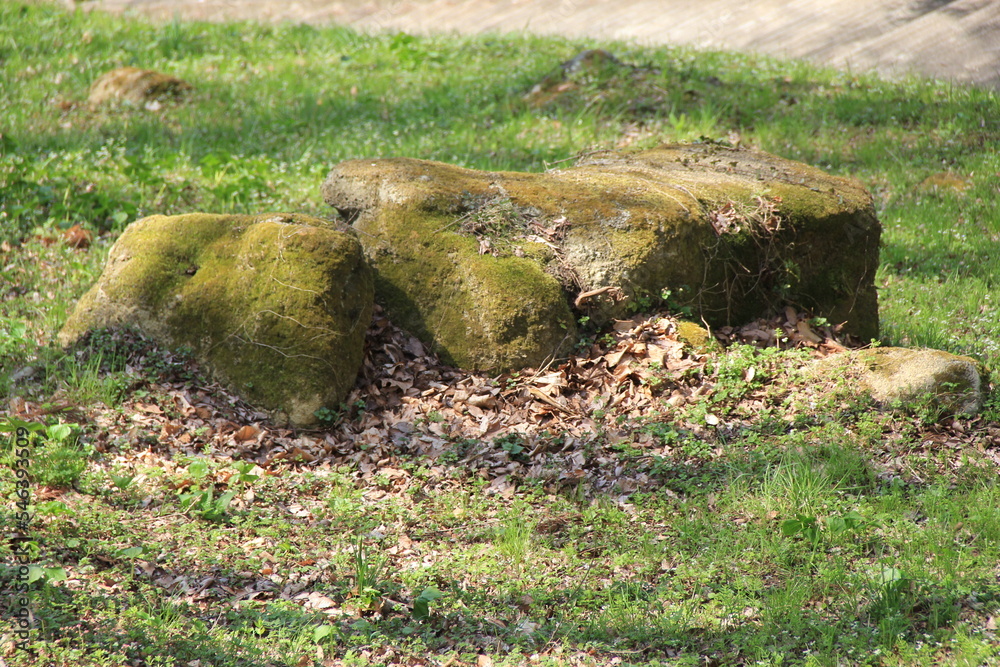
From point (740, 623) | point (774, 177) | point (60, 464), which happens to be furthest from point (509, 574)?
point (774, 177)

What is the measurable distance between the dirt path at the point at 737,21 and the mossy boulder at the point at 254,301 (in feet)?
31.9

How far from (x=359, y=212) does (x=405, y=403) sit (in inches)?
64.7

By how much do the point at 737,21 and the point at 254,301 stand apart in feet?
37.8

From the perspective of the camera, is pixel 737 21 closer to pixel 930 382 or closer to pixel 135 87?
pixel 135 87

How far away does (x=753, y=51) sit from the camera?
12906 millimetres

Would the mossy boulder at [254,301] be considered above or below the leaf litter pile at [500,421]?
above

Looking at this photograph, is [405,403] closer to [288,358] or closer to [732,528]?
[288,358]

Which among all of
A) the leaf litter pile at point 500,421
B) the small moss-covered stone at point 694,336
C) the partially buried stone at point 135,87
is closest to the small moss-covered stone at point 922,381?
the leaf litter pile at point 500,421

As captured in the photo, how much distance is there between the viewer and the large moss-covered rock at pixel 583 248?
5508 millimetres
